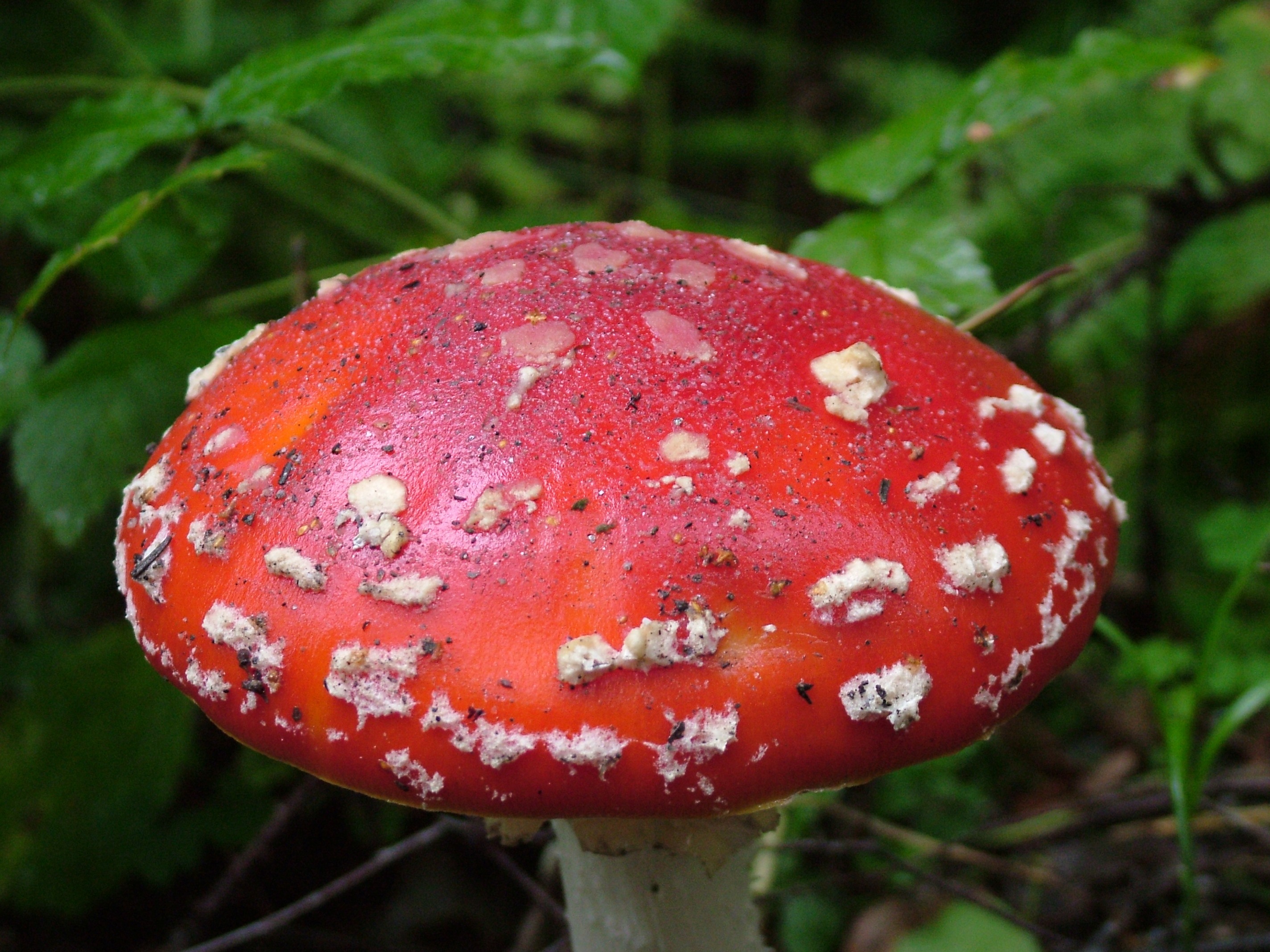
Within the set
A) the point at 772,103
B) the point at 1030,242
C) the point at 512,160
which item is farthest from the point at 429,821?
the point at 772,103

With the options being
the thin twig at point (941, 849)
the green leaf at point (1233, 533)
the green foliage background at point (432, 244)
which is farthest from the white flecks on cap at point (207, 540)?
the green leaf at point (1233, 533)

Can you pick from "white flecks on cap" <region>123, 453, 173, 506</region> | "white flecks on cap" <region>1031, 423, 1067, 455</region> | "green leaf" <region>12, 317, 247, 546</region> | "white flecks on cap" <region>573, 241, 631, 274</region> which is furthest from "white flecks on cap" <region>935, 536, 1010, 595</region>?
"green leaf" <region>12, 317, 247, 546</region>

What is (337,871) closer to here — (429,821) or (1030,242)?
(429,821)

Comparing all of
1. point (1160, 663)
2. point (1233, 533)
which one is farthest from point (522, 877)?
point (1233, 533)

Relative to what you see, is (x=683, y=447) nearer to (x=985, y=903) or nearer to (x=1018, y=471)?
(x=1018, y=471)

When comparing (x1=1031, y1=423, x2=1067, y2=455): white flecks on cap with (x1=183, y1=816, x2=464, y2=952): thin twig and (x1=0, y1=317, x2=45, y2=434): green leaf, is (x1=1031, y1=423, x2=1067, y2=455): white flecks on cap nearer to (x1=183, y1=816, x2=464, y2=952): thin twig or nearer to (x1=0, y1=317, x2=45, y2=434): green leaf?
(x1=183, y1=816, x2=464, y2=952): thin twig
